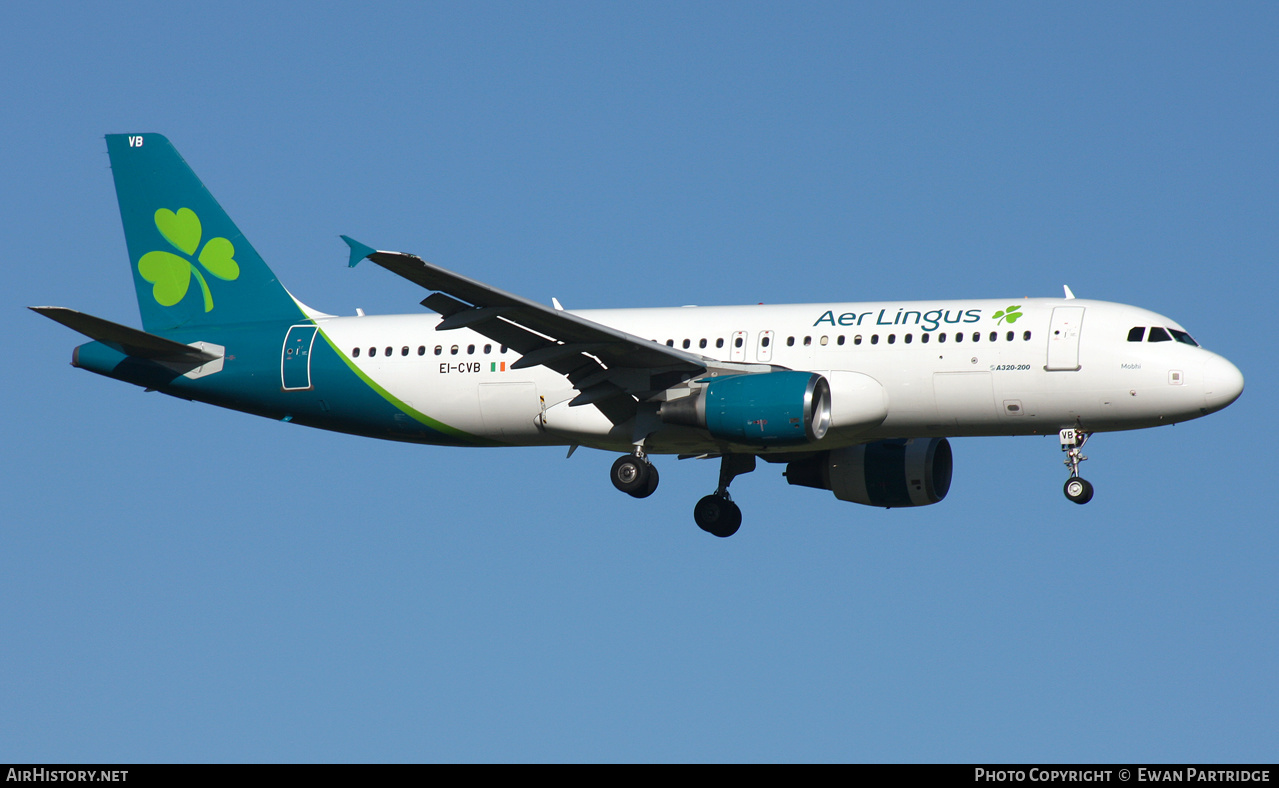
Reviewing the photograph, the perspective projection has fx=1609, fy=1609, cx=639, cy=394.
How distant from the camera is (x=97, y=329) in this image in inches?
1484

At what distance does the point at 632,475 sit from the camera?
37.1 meters

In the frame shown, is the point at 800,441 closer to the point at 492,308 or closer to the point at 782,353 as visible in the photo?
the point at 782,353

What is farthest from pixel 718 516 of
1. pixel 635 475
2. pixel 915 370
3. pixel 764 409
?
pixel 915 370

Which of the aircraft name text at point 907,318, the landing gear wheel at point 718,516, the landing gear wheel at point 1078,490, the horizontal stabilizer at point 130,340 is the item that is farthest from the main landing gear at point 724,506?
the horizontal stabilizer at point 130,340

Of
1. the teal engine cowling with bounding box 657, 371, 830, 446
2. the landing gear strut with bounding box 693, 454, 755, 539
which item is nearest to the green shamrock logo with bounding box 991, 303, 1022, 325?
the teal engine cowling with bounding box 657, 371, 830, 446

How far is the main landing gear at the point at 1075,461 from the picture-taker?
35.1 m

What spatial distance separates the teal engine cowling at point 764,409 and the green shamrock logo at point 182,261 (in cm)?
1402

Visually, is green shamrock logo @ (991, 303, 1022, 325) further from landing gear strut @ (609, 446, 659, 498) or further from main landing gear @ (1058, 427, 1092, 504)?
landing gear strut @ (609, 446, 659, 498)

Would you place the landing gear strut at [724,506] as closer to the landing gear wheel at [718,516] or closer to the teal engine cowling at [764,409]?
the landing gear wheel at [718,516]

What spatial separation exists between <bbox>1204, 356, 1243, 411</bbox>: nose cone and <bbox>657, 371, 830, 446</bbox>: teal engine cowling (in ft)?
26.5

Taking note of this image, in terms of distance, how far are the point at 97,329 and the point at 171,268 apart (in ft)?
16.0

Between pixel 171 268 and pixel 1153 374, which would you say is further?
pixel 171 268
